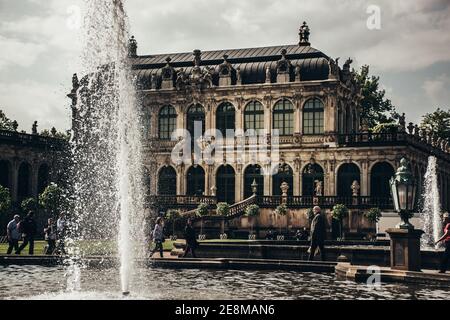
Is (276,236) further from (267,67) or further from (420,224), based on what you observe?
(267,67)

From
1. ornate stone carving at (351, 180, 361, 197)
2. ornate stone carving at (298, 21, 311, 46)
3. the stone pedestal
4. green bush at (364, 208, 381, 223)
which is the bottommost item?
the stone pedestal

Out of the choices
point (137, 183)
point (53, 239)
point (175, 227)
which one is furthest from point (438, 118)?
point (53, 239)

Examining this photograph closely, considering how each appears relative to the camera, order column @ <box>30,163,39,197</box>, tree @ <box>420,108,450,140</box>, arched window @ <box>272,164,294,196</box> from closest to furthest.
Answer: arched window @ <box>272,164,294,196</box>
column @ <box>30,163,39,197</box>
tree @ <box>420,108,450,140</box>

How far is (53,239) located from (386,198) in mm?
28314

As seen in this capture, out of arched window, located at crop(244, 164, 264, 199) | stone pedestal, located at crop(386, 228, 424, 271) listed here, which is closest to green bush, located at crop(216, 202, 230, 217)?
arched window, located at crop(244, 164, 264, 199)

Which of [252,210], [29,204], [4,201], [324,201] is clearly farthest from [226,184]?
[4,201]

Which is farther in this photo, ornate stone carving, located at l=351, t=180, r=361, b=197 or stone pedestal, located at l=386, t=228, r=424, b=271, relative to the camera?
ornate stone carving, located at l=351, t=180, r=361, b=197

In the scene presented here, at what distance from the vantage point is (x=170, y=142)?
60.1 m

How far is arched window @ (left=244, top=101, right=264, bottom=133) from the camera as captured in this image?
2253 inches

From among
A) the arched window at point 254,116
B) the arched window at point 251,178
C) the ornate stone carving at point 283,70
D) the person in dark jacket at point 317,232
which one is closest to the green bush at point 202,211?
the arched window at point 251,178

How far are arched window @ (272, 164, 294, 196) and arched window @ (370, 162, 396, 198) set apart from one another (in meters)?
5.90

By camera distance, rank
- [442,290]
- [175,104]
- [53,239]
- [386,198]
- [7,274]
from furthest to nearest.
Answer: [175,104], [386,198], [53,239], [7,274], [442,290]

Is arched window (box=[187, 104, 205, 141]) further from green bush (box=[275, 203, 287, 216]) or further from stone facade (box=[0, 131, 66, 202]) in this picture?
green bush (box=[275, 203, 287, 216])

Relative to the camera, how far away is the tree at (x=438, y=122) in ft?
262
